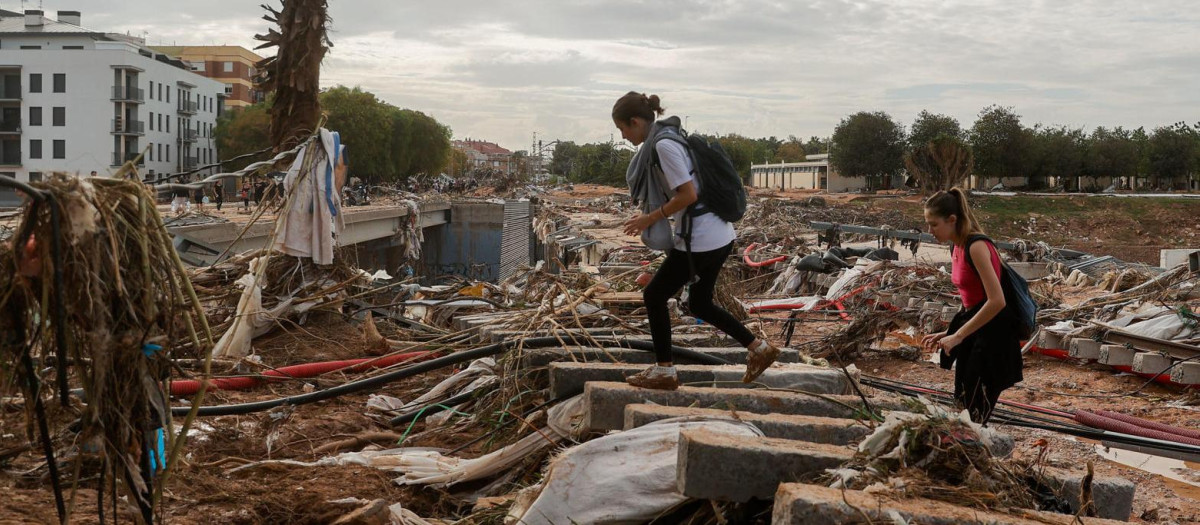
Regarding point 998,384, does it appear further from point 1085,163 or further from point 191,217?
point 1085,163

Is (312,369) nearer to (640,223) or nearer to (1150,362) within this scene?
(640,223)

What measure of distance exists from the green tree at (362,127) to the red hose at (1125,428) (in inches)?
2297

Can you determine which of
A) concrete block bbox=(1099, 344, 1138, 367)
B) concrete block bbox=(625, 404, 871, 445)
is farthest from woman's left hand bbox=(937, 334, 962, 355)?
concrete block bbox=(1099, 344, 1138, 367)

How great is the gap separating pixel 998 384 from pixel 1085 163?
232 ft

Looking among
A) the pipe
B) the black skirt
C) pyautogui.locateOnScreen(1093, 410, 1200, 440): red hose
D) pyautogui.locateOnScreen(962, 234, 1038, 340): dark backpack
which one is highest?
pyautogui.locateOnScreen(962, 234, 1038, 340): dark backpack

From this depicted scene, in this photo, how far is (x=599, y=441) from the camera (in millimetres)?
3727

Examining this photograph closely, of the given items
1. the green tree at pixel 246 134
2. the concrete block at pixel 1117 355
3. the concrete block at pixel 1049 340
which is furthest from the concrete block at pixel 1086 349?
the green tree at pixel 246 134

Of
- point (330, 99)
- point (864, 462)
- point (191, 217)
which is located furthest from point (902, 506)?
point (330, 99)

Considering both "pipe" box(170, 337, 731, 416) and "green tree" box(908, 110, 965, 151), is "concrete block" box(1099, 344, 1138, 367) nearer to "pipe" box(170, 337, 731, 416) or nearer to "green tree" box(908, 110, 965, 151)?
"pipe" box(170, 337, 731, 416)

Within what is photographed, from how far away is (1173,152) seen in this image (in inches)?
2704

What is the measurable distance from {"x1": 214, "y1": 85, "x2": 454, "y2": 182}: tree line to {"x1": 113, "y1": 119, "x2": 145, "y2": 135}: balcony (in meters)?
5.48

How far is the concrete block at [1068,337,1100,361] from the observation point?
9.73 metres

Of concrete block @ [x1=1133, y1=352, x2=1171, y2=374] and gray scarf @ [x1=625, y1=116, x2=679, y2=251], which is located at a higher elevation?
gray scarf @ [x1=625, y1=116, x2=679, y2=251]

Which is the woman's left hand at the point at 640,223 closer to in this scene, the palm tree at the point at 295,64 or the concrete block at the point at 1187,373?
the concrete block at the point at 1187,373
